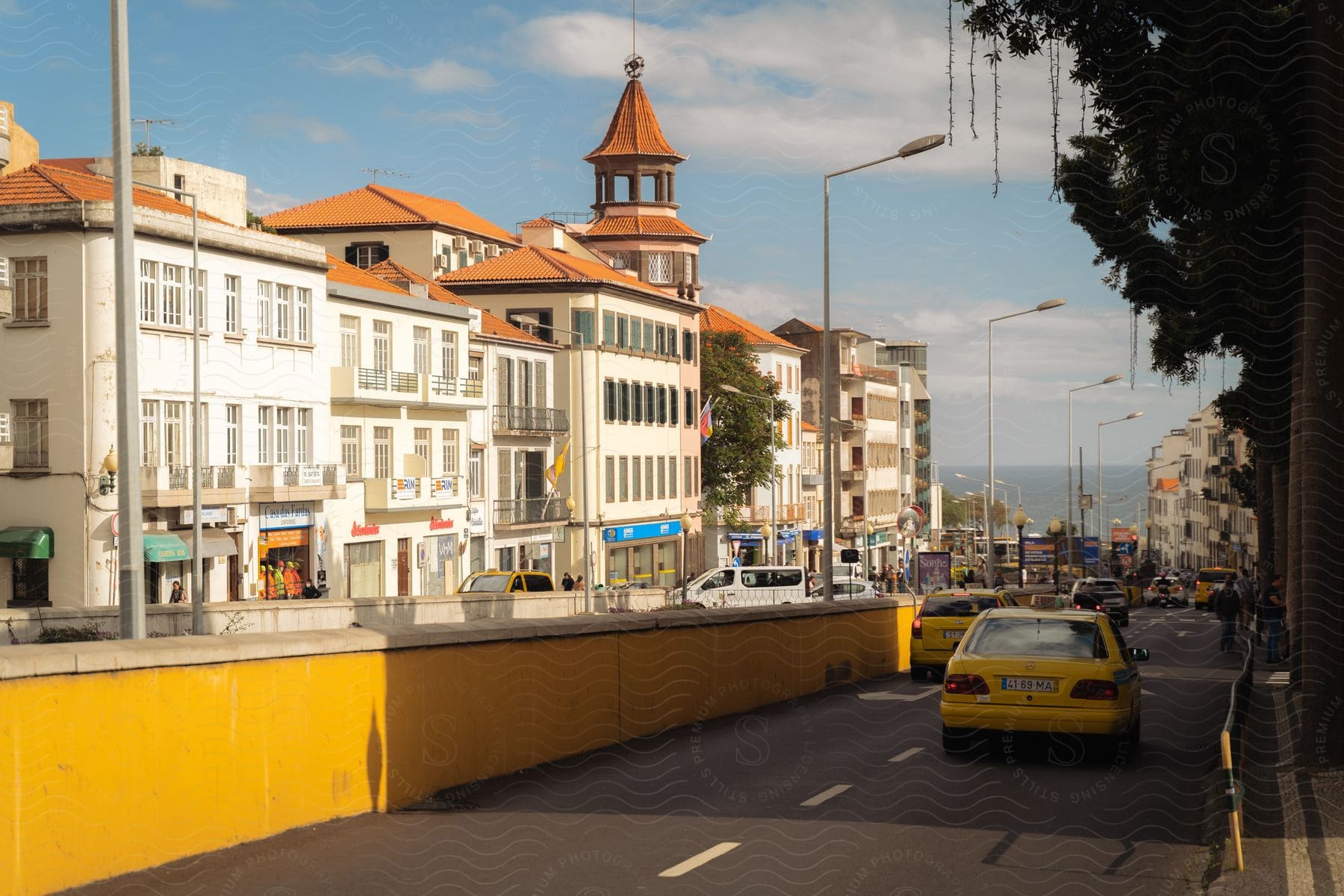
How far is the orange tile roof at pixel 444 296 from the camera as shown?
65125 millimetres

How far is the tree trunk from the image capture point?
12.9 meters

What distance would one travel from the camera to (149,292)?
148 feet

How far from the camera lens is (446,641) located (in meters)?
12.9

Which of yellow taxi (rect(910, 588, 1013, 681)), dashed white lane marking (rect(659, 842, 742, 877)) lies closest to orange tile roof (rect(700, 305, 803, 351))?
yellow taxi (rect(910, 588, 1013, 681))

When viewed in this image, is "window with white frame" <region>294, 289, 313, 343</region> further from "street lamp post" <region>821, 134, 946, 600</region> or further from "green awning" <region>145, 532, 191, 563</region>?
"street lamp post" <region>821, 134, 946, 600</region>

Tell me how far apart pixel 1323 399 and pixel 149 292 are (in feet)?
124

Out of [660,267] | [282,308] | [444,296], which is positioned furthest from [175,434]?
[660,267]

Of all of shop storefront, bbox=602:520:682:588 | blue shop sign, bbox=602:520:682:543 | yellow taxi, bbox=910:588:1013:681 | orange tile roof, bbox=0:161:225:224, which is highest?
orange tile roof, bbox=0:161:225:224

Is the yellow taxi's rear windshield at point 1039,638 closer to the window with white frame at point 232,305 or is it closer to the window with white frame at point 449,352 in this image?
the window with white frame at point 232,305

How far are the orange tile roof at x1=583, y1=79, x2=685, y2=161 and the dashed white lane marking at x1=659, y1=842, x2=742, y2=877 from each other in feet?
274

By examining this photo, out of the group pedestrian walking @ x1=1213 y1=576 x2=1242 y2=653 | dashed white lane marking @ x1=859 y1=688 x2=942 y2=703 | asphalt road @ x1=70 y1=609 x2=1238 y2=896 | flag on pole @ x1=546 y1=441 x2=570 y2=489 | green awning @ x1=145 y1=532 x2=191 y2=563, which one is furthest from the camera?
flag on pole @ x1=546 y1=441 x2=570 y2=489

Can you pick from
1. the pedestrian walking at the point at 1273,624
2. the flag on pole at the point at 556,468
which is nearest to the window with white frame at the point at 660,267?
the flag on pole at the point at 556,468

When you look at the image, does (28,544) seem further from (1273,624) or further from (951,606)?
(1273,624)

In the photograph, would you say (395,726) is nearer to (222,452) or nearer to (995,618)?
(995,618)
